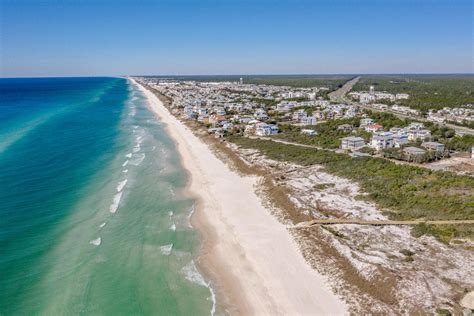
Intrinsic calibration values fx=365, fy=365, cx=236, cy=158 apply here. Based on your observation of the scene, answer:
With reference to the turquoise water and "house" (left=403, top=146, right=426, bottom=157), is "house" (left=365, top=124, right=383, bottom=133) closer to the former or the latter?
"house" (left=403, top=146, right=426, bottom=157)

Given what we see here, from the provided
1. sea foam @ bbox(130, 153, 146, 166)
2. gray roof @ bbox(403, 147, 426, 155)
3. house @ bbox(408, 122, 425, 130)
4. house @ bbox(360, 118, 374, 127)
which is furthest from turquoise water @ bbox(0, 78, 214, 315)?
house @ bbox(408, 122, 425, 130)

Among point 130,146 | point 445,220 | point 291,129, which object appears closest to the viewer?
point 445,220

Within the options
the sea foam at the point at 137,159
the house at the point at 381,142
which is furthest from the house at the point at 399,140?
the sea foam at the point at 137,159

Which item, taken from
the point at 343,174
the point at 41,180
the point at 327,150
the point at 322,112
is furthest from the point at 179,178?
the point at 322,112

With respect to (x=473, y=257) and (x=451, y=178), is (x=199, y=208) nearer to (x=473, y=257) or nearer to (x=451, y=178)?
(x=473, y=257)

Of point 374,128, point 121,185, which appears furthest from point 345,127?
point 121,185

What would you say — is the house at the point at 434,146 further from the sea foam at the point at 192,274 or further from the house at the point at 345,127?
the sea foam at the point at 192,274
